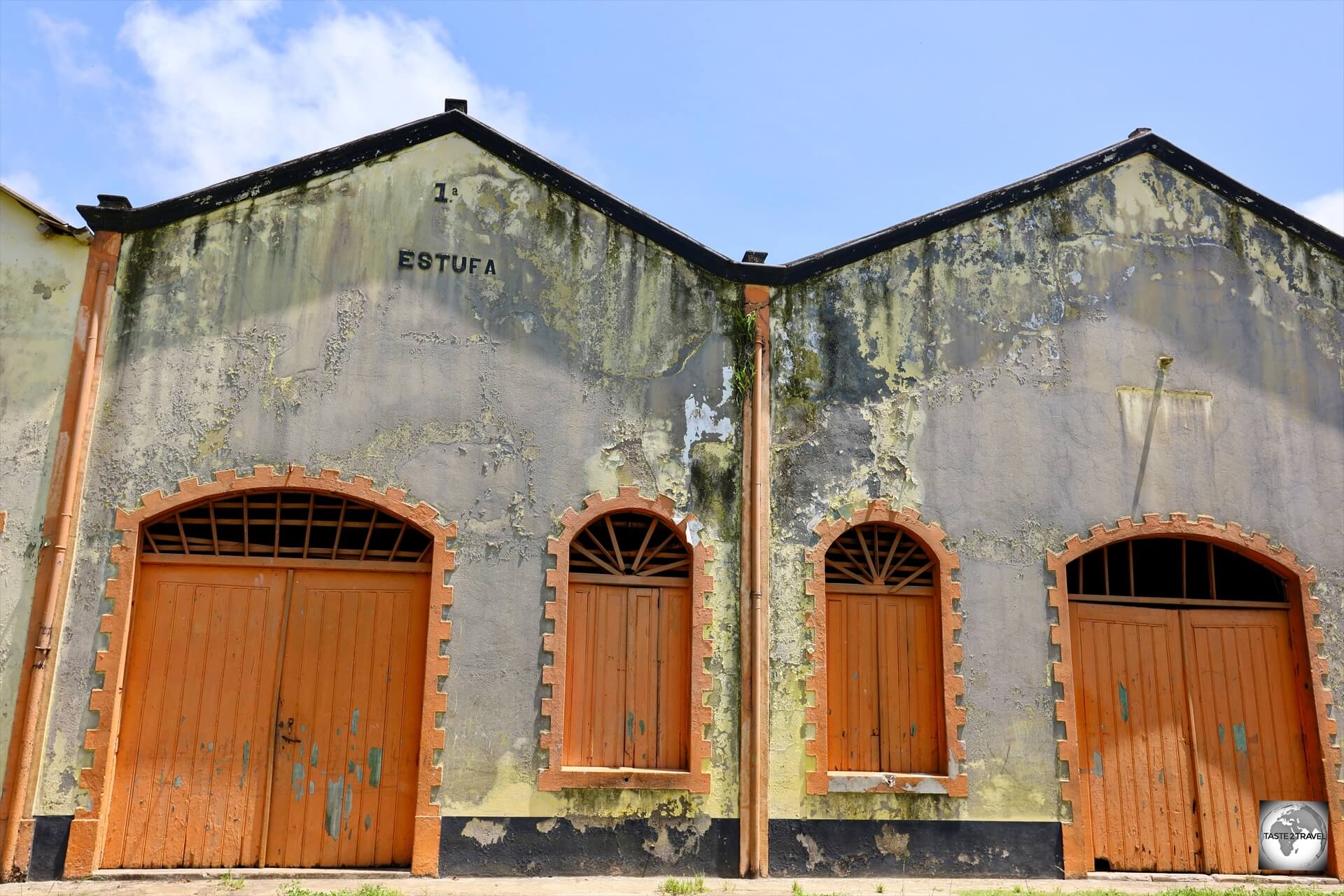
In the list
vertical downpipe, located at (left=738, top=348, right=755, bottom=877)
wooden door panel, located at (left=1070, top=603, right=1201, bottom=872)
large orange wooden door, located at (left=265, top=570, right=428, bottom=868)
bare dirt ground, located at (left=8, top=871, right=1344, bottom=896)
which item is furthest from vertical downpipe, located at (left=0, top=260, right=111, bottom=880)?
wooden door panel, located at (left=1070, top=603, right=1201, bottom=872)

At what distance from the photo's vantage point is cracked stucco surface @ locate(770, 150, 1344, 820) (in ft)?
31.3

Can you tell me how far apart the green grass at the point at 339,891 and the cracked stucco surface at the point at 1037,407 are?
3.04 metres

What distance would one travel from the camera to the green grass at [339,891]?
26.0 feet

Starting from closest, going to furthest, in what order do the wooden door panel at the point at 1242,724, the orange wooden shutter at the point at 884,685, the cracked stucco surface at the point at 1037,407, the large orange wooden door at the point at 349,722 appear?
the large orange wooden door at the point at 349,722
the orange wooden shutter at the point at 884,685
the cracked stucco surface at the point at 1037,407
the wooden door panel at the point at 1242,724

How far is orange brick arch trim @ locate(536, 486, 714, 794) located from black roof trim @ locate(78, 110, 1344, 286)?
228 centimetres

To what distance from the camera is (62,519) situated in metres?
8.75

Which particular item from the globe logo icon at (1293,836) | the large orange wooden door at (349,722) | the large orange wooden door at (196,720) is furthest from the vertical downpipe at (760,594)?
the globe logo icon at (1293,836)

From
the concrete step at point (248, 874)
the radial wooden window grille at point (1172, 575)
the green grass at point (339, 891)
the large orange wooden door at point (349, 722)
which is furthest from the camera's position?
the radial wooden window grille at point (1172, 575)

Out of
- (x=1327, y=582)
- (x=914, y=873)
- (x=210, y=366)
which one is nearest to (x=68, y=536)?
(x=210, y=366)

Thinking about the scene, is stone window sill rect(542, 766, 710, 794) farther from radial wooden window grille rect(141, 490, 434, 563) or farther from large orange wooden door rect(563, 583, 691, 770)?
radial wooden window grille rect(141, 490, 434, 563)

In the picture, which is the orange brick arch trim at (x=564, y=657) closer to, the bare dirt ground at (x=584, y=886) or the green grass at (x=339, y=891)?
the bare dirt ground at (x=584, y=886)

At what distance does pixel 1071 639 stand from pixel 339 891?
6.32 meters

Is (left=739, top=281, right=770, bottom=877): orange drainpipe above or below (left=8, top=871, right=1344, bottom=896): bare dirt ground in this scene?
above

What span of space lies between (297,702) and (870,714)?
468cm
